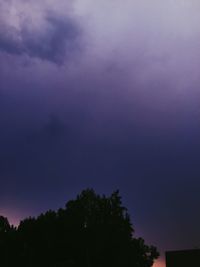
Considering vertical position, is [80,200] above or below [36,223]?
above

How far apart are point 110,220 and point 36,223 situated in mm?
11168

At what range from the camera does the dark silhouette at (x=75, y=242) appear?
66.8m

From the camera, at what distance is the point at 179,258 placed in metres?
55.7

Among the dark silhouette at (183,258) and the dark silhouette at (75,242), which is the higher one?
the dark silhouette at (75,242)

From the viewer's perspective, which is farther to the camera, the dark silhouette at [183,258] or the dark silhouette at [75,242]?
the dark silhouette at [75,242]

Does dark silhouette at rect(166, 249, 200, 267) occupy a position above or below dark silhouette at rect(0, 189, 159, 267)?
below

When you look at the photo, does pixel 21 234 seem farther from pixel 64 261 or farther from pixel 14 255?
pixel 64 261

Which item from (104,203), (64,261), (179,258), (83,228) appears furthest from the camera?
(104,203)

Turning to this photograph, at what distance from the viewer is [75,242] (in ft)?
225

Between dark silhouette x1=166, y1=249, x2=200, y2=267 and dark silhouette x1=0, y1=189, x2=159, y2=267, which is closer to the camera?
dark silhouette x1=166, y1=249, x2=200, y2=267

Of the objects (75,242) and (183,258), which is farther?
(75,242)

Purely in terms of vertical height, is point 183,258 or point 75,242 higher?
point 75,242

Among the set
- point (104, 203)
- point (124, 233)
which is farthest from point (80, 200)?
point (124, 233)

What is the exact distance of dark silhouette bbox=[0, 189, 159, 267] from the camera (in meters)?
66.8
